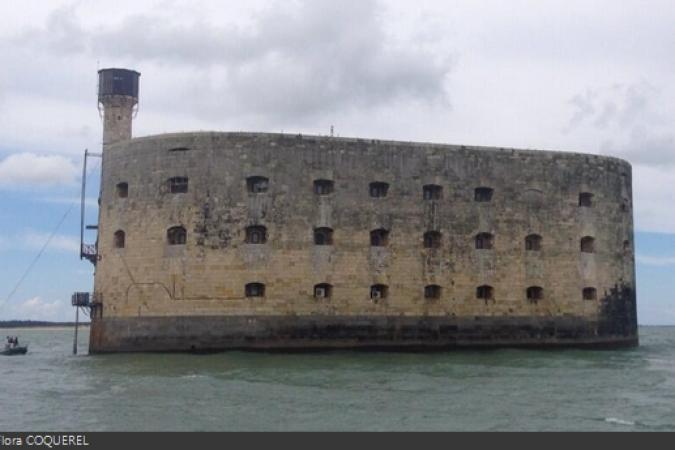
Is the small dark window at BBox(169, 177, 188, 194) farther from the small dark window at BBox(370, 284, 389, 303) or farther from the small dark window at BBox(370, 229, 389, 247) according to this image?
the small dark window at BBox(370, 284, 389, 303)

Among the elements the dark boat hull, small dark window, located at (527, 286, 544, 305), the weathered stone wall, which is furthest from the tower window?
the dark boat hull

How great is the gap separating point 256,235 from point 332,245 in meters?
2.27

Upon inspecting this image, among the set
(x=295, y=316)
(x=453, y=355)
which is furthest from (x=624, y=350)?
(x=295, y=316)

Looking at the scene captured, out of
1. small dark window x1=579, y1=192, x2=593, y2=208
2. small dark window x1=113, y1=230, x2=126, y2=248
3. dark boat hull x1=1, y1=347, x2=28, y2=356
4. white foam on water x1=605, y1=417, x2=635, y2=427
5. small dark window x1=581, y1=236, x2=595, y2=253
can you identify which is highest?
small dark window x1=579, y1=192, x2=593, y2=208

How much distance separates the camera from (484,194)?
3009 centimetres

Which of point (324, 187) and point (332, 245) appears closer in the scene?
point (332, 245)

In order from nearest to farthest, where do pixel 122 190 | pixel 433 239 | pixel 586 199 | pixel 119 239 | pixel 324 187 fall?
pixel 324 187 → pixel 119 239 → pixel 122 190 → pixel 433 239 → pixel 586 199

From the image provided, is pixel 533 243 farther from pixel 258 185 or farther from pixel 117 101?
pixel 117 101

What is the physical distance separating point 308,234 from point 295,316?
2.44 meters

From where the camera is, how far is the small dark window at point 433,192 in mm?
29500

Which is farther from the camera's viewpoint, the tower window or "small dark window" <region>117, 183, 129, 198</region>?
the tower window

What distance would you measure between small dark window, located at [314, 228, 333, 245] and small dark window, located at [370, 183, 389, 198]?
187 cm

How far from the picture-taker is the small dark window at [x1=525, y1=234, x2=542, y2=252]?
30.3 metres

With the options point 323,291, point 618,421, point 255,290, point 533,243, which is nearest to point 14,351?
point 255,290
